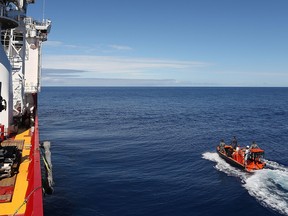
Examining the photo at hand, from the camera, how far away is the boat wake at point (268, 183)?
23.6m

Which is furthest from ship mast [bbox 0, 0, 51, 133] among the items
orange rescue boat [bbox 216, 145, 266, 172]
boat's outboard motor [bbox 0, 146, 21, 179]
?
orange rescue boat [bbox 216, 145, 266, 172]

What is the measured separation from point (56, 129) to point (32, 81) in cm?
2465

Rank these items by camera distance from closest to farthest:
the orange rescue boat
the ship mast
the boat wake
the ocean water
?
1. the ship mast
2. the ocean water
3. the boat wake
4. the orange rescue boat

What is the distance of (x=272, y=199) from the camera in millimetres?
24266

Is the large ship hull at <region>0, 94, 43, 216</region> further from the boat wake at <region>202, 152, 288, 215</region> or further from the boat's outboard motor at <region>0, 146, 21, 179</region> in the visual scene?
the boat wake at <region>202, 152, 288, 215</region>

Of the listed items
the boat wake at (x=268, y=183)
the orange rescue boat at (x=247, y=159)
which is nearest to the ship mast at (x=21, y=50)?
the boat wake at (x=268, y=183)

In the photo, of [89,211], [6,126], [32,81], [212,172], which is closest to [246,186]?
[212,172]

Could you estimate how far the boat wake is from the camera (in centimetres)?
2364

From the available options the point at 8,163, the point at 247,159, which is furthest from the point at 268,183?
the point at 8,163

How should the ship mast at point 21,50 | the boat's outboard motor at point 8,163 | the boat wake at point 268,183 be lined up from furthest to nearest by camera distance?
the boat wake at point 268,183, the ship mast at point 21,50, the boat's outboard motor at point 8,163

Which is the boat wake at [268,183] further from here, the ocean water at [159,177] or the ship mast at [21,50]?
the ship mast at [21,50]

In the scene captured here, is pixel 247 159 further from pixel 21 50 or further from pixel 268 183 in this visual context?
pixel 21 50

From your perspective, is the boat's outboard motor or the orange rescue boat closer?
the boat's outboard motor

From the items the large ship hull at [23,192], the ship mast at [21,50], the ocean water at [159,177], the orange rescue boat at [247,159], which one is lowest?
the ocean water at [159,177]
